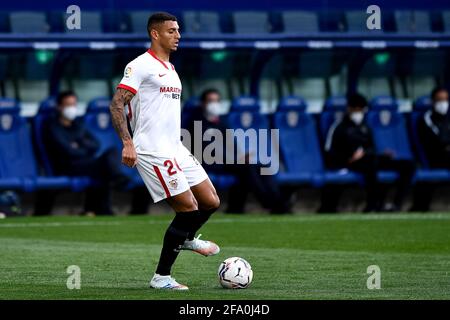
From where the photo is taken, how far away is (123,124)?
9.64 meters

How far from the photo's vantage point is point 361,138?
62.2ft

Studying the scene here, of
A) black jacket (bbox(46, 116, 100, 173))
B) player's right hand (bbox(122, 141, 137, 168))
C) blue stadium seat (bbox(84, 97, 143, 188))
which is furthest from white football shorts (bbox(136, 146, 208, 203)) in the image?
blue stadium seat (bbox(84, 97, 143, 188))

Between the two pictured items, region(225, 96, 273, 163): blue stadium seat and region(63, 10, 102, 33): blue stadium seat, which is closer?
region(63, 10, 102, 33): blue stadium seat

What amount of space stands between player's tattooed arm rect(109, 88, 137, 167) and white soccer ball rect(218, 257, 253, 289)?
1.07m

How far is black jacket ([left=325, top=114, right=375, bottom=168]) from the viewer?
746 inches

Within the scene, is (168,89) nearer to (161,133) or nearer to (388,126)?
(161,133)

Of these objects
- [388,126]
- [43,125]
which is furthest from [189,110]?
[388,126]

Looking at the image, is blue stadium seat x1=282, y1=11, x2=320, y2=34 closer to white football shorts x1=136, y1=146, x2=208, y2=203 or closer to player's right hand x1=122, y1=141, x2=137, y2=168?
white football shorts x1=136, y1=146, x2=208, y2=203

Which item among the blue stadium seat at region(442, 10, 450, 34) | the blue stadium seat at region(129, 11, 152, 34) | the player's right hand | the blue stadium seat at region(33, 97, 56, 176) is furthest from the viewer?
the blue stadium seat at region(442, 10, 450, 34)

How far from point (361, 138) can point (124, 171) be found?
338 centimetres

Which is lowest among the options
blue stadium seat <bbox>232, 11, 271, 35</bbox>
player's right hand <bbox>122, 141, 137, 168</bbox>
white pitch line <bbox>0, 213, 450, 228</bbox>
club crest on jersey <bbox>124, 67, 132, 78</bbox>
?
white pitch line <bbox>0, 213, 450, 228</bbox>

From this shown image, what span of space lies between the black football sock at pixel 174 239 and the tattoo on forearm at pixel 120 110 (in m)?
0.76
